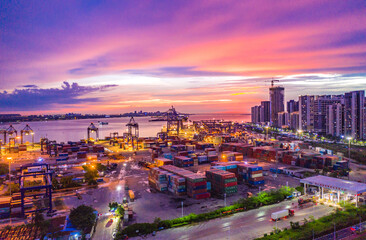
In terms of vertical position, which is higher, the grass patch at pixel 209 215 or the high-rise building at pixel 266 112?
the high-rise building at pixel 266 112

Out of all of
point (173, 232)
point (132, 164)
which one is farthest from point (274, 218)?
point (132, 164)

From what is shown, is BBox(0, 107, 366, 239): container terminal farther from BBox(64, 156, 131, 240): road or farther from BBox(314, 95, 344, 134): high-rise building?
BBox(314, 95, 344, 134): high-rise building

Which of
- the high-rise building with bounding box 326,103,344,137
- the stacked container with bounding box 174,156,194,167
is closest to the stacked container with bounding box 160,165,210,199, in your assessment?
the stacked container with bounding box 174,156,194,167

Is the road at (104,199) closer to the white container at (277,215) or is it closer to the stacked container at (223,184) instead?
the stacked container at (223,184)

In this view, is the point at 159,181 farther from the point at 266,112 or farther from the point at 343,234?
the point at 266,112

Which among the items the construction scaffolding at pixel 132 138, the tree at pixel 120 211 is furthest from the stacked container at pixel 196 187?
the construction scaffolding at pixel 132 138
